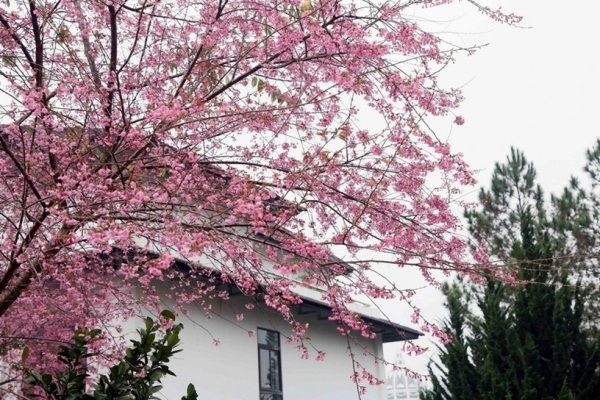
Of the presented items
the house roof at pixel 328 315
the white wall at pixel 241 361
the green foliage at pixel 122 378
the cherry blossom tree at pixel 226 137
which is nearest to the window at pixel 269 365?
the white wall at pixel 241 361

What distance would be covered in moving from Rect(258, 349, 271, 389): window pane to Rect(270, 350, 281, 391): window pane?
0.09 meters

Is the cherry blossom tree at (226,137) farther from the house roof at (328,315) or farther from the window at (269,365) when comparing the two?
the window at (269,365)

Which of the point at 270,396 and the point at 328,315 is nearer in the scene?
the point at 270,396

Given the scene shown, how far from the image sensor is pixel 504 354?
10.4 metres

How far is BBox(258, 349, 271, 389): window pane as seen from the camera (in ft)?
34.8

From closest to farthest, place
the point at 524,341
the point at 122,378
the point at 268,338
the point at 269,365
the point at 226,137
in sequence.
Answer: the point at 122,378 < the point at 226,137 < the point at 524,341 < the point at 269,365 < the point at 268,338

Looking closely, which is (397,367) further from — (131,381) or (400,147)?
(131,381)

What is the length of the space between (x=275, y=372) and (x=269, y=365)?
194 mm

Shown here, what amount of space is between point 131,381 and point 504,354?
8.11m

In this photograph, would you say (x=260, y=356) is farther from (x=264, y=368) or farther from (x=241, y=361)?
(x=241, y=361)

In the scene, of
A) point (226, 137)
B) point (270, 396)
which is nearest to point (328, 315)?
point (270, 396)

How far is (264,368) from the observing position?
10750 mm

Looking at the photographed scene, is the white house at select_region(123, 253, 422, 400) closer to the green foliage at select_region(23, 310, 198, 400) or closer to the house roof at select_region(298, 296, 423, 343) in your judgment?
the house roof at select_region(298, 296, 423, 343)

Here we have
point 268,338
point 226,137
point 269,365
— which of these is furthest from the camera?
point 268,338
